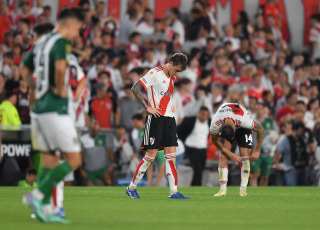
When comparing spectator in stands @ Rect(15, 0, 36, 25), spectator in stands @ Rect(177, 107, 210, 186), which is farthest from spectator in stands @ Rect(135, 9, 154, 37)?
spectator in stands @ Rect(177, 107, 210, 186)

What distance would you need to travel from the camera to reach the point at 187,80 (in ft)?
71.2

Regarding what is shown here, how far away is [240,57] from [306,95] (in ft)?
8.13

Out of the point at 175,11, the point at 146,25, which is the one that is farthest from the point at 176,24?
the point at 146,25

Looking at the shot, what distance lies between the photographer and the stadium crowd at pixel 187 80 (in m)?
20.3

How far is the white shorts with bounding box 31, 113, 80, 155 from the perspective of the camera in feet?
29.1

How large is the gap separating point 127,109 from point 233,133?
25.6 ft

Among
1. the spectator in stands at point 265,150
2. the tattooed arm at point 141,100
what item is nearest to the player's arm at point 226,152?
the tattooed arm at point 141,100

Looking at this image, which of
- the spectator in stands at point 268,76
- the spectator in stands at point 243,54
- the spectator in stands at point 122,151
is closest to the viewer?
the spectator in stands at point 122,151

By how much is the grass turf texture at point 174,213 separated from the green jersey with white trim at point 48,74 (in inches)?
52.0

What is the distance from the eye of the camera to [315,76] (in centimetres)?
2467

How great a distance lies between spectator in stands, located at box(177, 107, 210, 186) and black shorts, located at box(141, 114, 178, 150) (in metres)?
6.93

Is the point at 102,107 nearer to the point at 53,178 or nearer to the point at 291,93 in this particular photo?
the point at 291,93

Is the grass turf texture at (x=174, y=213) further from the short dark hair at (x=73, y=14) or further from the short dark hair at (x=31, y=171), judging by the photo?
the short dark hair at (x=31, y=171)

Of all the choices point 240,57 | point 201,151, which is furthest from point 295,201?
point 240,57
